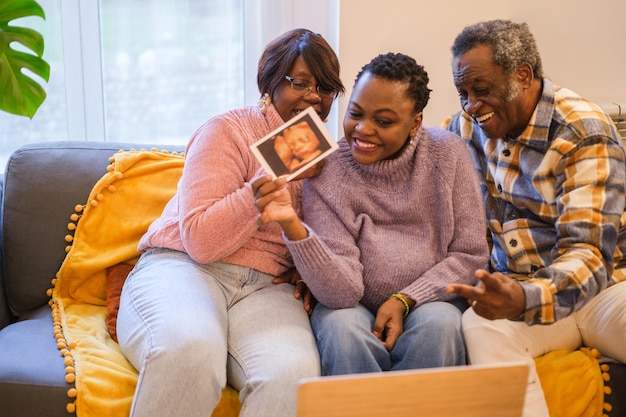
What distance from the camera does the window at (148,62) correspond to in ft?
8.64

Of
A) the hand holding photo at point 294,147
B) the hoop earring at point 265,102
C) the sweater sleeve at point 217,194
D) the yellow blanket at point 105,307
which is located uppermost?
the hoop earring at point 265,102

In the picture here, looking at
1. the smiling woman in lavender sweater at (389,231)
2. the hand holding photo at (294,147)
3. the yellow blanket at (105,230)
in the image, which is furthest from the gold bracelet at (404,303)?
the yellow blanket at (105,230)

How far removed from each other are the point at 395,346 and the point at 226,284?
48 centimetres

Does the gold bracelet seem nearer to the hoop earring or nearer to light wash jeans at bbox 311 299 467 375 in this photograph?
light wash jeans at bbox 311 299 467 375

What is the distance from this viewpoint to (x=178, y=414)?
63.8 inches

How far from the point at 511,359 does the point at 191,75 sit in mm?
1593

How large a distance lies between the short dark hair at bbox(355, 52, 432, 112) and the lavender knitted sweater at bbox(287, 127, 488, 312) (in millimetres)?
135

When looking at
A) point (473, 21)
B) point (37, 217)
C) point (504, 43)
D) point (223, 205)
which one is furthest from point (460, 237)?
point (37, 217)

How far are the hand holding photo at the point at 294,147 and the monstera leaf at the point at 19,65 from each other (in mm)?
827

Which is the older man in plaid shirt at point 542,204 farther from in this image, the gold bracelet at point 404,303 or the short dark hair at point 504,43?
the gold bracelet at point 404,303

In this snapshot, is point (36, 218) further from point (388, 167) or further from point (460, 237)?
point (460, 237)

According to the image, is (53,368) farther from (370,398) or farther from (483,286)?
(483,286)

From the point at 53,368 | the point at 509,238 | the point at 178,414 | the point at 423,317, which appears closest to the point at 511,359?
the point at 423,317

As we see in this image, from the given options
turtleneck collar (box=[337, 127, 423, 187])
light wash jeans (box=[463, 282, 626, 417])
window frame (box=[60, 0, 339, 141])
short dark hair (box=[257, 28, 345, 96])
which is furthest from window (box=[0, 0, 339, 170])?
light wash jeans (box=[463, 282, 626, 417])
